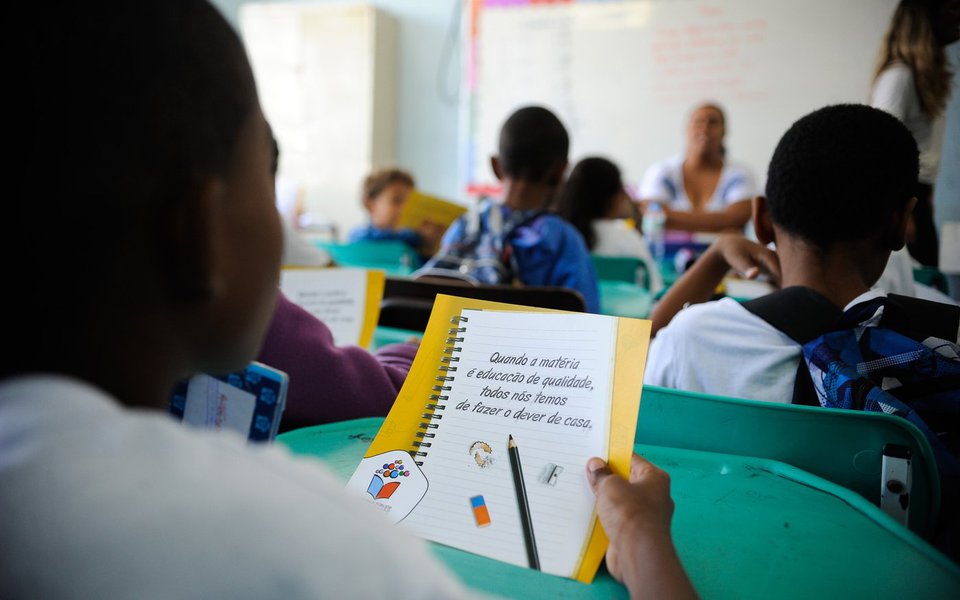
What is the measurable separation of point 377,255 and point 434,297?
1.27 m

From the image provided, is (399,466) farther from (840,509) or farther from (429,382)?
(840,509)

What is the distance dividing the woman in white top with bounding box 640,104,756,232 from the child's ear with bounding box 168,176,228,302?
2.78 meters

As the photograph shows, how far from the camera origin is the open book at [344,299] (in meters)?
1.12

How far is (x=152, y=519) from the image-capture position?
28 cm

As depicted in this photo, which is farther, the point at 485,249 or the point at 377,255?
the point at 377,255

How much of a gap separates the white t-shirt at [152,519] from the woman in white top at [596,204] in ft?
7.18

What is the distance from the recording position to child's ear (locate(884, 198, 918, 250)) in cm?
84

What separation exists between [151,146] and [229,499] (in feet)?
0.54

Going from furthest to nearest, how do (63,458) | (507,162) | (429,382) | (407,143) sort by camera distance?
(407,143)
(507,162)
(429,382)
(63,458)

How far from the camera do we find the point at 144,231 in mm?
314

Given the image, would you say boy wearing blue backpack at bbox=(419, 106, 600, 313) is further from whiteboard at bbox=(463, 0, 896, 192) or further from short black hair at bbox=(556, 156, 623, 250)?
whiteboard at bbox=(463, 0, 896, 192)

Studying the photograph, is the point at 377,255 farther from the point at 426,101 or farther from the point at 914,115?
the point at 426,101

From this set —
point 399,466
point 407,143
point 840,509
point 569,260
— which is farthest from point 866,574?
point 407,143

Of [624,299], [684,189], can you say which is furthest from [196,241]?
[684,189]
